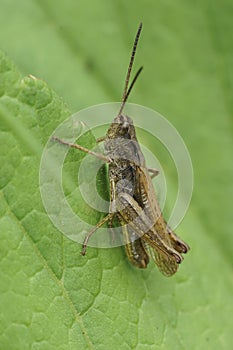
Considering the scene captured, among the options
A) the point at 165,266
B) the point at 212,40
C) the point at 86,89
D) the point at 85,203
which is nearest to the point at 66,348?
the point at 85,203

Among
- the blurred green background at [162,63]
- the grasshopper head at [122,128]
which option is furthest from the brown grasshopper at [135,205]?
the blurred green background at [162,63]

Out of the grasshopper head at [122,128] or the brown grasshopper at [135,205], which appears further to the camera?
the grasshopper head at [122,128]

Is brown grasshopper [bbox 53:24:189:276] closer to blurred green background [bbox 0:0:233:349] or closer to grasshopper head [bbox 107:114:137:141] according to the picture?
grasshopper head [bbox 107:114:137:141]

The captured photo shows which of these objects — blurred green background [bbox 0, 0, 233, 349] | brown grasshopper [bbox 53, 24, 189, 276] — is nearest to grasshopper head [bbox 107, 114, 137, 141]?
brown grasshopper [bbox 53, 24, 189, 276]

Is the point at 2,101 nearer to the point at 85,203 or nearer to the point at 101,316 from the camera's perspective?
the point at 85,203

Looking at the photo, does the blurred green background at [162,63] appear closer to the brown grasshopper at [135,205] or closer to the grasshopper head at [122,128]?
the brown grasshopper at [135,205]

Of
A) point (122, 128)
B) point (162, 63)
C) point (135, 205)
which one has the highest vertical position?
point (162, 63)

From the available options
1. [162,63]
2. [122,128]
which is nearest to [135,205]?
[122,128]

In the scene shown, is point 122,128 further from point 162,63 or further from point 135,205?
point 162,63
